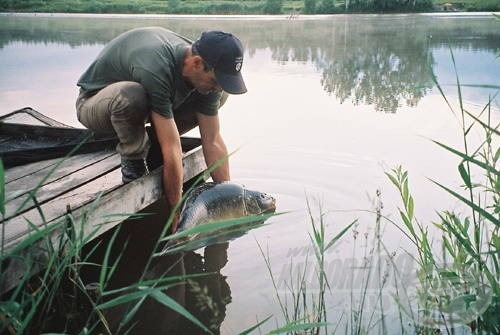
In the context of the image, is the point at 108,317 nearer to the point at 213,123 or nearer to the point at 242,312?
the point at 242,312

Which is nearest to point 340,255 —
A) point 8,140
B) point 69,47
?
point 8,140

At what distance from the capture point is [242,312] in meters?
2.71

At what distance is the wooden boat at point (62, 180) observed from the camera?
2.66 meters

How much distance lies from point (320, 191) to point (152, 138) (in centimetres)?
142

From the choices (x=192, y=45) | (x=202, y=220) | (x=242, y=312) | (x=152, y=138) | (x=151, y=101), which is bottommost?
(x=242, y=312)

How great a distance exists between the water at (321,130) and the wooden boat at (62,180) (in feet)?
1.61

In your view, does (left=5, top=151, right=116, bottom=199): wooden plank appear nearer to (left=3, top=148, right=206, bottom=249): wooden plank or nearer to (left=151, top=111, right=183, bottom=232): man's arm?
(left=3, top=148, right=206, bottom=249): wooden plank

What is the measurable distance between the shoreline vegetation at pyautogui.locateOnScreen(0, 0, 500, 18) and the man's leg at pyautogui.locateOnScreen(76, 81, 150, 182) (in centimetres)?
3153

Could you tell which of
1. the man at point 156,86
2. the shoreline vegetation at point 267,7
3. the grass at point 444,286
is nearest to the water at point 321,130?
the grass at point 444,286

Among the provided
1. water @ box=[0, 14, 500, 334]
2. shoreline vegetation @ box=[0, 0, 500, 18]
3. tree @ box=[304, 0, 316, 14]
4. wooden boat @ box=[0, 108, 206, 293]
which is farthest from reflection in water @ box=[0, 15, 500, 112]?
tree @ box=[304, 0, 316, 14]

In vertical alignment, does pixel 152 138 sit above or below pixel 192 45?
below

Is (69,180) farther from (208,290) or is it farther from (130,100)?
(208,290)

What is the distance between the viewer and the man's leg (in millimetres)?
3184

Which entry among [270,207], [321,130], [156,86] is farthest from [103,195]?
[321,130]
